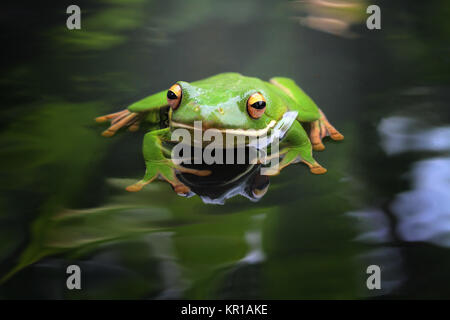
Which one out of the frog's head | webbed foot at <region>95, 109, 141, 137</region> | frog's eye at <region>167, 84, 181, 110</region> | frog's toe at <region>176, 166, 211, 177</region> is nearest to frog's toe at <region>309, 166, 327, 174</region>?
the frog's head

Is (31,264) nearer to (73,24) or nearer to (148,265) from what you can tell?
(148,265)

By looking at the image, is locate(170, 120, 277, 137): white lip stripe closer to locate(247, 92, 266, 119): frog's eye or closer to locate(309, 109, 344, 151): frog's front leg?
locate(247, 92, 266, 119): frog's eye

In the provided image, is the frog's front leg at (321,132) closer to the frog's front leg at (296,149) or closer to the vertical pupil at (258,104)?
the frog's front leg at (296,149)

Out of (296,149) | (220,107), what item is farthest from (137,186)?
(296,149)

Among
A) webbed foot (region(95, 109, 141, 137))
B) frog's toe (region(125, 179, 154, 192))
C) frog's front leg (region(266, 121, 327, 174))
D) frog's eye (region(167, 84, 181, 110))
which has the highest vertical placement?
webbed foot (region(95, 109, 141, 137))

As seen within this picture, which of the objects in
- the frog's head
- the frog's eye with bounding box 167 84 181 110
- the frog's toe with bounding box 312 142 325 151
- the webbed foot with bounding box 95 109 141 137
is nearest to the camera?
the frog's head

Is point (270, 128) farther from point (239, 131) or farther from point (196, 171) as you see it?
point (196, 171)

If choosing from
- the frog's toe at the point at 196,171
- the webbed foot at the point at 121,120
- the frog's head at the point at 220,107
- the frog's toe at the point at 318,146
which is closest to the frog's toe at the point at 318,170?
the frog's toe at the point at 318,146

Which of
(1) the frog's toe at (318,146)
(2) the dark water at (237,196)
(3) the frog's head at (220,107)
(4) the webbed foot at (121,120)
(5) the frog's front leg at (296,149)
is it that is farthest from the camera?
(4) the webbed foot at (121,120)
